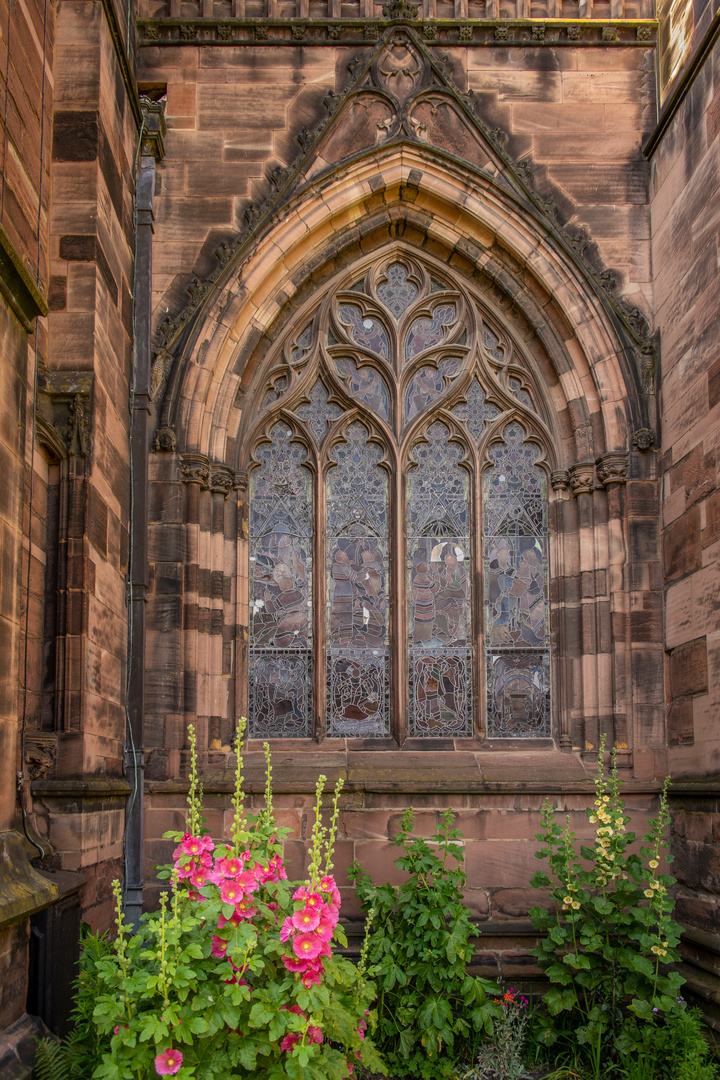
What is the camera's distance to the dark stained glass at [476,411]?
814cm

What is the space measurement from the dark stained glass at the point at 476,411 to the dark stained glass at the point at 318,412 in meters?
1.04

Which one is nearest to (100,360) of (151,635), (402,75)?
(151,635)

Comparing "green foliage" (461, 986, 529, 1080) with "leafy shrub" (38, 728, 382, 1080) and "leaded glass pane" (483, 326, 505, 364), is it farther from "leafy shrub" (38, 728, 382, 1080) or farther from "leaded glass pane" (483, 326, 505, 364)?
"leaded glass pane" (483, 326, 505, 364)

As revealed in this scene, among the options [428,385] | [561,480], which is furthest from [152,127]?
[561,480]

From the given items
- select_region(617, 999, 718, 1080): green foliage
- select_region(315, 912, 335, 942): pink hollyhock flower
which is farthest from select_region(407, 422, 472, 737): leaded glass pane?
select_region(315, 912, 335, 942): pink hollyhock flower

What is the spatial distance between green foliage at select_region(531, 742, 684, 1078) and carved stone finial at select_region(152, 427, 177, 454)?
12.6 ft

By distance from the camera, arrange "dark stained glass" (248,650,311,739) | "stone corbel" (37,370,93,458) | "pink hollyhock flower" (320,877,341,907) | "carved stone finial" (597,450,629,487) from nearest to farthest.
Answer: "pink hollyhock flower" (320,877,341,907), "stone corbel" (37,370,93,458), "carved stone finial" (597,450,629,487), "dark stained glass" (248,650,311,739)

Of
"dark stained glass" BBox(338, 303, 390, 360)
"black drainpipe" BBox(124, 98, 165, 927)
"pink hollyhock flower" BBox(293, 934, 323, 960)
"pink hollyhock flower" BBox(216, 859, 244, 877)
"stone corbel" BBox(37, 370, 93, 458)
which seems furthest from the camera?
"dark stained glass" BBox(338, 303, 390, 360)

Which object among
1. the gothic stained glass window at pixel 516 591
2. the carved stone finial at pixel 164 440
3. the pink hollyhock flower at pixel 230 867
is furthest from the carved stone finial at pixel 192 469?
the pink hollyhock flower at pixel 230 867

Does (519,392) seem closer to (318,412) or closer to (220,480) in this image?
(318,412)

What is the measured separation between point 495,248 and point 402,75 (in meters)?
1.64

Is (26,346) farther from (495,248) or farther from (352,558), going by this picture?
(495,248)

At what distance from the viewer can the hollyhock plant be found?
11.5 ft

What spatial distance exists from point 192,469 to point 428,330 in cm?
240
